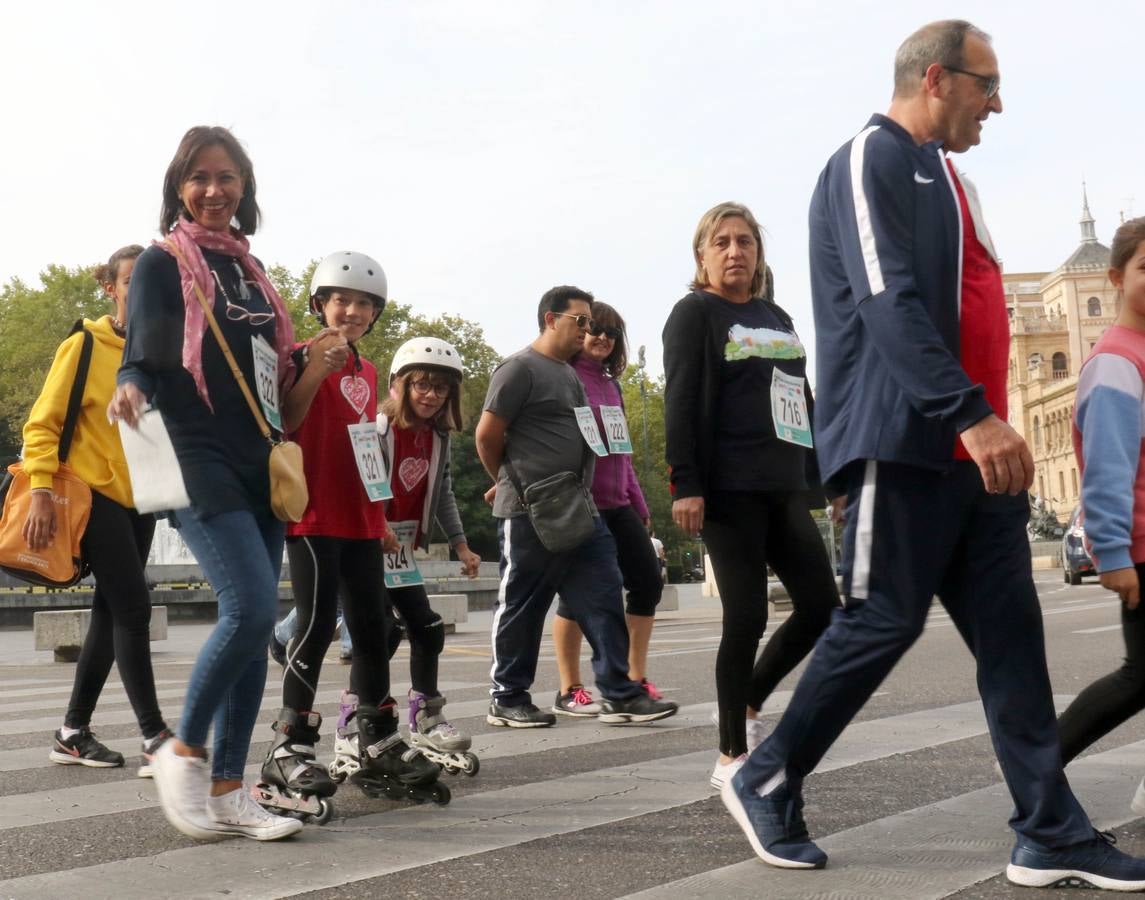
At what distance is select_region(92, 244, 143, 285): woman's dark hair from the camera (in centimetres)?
Result: 597

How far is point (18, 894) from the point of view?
3.49m

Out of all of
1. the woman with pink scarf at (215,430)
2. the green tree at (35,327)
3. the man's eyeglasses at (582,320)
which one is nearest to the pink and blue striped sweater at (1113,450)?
the woman with pink scarf at (215,430)

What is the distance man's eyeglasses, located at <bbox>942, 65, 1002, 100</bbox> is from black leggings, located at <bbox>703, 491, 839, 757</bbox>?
162 centimetres

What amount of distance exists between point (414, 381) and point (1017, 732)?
2.70 meters

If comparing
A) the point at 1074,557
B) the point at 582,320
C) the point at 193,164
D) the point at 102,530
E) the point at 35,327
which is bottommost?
the point at 1074,557

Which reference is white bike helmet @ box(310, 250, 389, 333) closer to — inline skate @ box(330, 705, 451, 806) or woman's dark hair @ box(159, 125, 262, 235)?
woman's dark hair @ box(159, 125, 262, 235)

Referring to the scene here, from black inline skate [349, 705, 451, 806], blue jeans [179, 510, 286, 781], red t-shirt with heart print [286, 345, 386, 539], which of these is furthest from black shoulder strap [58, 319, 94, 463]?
blue jeans [179, 510, 286, 781]

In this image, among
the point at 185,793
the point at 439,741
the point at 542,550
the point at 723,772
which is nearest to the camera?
the point at 185,793

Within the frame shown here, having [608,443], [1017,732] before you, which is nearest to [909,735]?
[608,443]

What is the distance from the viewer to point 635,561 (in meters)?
7.69

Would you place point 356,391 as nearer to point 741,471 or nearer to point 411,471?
point 411,471

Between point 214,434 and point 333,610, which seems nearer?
point 214,434

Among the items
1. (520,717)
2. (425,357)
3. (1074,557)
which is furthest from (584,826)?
(1074,557)

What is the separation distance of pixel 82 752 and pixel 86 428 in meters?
1.27
